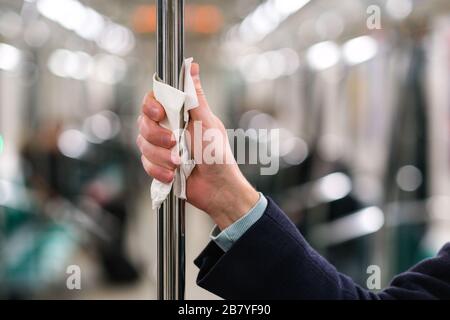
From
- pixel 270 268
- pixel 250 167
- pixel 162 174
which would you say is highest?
pixel 250 167

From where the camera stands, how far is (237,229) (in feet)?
2.54

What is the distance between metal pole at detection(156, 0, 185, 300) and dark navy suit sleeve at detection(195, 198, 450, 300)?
0.05 metres

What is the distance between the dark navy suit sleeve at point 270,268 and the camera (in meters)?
0.76

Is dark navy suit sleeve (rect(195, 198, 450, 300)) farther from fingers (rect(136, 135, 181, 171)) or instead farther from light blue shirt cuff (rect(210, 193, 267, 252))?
fingers (rect(136, 135, 181, 171))

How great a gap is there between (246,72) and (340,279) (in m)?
7.19

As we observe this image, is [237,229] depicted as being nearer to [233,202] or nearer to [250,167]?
[233,202]

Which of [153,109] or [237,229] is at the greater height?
[153,109]

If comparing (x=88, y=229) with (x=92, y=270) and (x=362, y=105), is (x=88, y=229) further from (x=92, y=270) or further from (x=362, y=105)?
(x=362, y=105)

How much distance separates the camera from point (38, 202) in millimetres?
3803

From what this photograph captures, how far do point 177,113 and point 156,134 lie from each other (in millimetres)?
43

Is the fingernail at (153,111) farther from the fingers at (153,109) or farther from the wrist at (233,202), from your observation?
the wrist at (233,202)

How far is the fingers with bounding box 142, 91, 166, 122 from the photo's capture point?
0.71 meters

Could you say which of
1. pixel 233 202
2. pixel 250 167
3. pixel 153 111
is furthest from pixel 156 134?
pixel 250 167

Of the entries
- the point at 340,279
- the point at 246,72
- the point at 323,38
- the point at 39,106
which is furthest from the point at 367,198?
the point at 246,72
